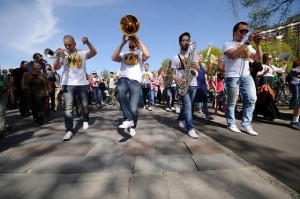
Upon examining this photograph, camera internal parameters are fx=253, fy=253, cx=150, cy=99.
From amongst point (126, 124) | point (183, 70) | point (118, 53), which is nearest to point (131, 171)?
point (126, 124)

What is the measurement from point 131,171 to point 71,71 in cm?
327

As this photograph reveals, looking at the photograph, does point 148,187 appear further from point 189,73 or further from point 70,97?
point 70,97

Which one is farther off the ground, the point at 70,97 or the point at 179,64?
the point at 179,64

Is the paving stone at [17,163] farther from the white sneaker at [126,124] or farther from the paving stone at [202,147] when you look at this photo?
the paving stone at [202,147]

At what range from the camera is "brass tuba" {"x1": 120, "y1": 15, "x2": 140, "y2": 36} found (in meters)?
4.80

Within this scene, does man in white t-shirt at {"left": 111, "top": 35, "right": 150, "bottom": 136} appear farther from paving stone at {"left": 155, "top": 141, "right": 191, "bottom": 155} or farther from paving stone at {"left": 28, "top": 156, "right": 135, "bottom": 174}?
paving stone at {"left": 28, "top": 156, "right": 135, "bottom": 174}

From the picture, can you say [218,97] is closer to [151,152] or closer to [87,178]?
[151,152]

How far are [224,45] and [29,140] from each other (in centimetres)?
481

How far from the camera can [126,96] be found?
525 cm

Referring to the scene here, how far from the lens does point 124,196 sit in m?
2.53

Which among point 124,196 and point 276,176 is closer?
point 124,196

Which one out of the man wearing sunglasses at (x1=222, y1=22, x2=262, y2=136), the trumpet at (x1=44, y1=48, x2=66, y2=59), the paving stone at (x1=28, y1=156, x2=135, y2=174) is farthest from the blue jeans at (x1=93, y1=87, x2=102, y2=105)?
the paving stone at (x1=28, y1=156, x2=135, y2=174)

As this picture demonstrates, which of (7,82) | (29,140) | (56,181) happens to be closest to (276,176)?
(56,181)

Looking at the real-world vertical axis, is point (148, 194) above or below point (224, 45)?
below
